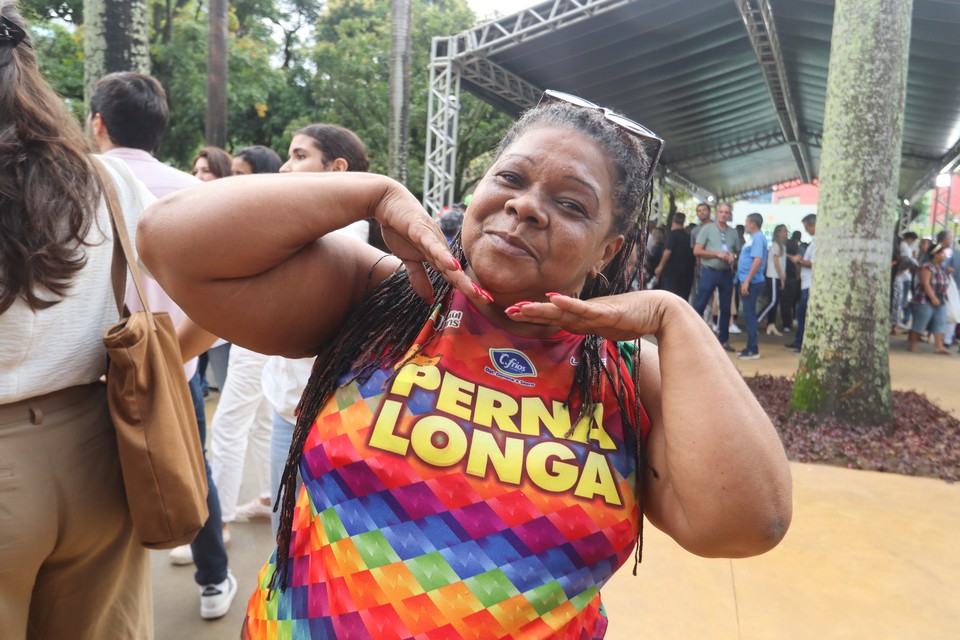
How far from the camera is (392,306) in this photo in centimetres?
138

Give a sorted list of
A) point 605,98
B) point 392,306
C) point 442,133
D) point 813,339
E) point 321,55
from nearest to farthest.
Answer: point 392,306
point 813,339
point 442,133
point 605,98
point 321,55

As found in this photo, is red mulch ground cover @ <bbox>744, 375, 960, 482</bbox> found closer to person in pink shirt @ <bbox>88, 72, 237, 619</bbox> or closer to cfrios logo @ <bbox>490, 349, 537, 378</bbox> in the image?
person in pink shirt @ <bbox>88, 72, 237, 619</bbox>

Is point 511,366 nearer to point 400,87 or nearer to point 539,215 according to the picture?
point 539,215

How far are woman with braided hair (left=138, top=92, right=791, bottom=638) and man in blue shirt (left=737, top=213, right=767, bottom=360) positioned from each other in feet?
26.6

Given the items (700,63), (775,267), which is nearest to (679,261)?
(775,267)

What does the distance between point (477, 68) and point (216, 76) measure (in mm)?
4563

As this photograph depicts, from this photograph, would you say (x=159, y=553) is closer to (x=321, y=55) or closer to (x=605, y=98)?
(x=605, y=98)

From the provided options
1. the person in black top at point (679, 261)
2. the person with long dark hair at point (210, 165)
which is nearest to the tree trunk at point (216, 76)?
the person with long dark hair at point (210, 165)

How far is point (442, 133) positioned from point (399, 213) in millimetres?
10934

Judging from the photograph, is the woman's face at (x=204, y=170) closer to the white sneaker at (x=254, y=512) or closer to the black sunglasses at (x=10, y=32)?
the white sneaker at (x=254, y=512)

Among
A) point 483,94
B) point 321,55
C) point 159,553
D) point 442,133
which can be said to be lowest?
point 159,553

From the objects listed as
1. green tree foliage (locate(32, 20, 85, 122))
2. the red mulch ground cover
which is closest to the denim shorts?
the red mulch ground cover

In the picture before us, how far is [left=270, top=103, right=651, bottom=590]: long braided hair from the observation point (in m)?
1.32

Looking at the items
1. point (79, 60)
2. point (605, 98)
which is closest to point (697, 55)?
point (605, 98)
